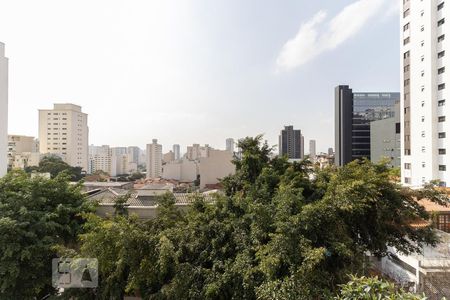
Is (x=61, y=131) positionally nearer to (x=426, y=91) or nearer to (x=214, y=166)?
(x=214, y=166)

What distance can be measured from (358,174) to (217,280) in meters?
4.19

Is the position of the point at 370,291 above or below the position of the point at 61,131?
below

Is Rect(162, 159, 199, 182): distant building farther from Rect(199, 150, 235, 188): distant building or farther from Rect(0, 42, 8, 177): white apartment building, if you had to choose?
Rect(0, 42, 8, 177): white apartment building

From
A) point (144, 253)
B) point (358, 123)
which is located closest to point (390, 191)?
point (144, 253)

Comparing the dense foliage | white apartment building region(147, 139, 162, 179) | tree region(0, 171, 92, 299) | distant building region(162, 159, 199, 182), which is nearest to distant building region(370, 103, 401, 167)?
distant building region(162, 159, 199, 182)

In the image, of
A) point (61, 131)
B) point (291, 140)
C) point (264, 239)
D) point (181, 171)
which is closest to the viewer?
point (264, 239)

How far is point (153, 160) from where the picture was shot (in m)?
71.0

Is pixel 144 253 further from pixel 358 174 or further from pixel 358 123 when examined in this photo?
pixel 358 123

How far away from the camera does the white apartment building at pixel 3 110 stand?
18884 mm

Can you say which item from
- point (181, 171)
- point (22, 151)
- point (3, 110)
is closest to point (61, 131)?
point (22, 151)

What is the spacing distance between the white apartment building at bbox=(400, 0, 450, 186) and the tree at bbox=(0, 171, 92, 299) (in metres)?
23.0

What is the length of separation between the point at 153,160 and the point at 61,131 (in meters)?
24.0

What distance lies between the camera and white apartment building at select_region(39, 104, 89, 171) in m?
65.2

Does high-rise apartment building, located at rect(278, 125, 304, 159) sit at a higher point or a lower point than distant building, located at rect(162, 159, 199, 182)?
higher
